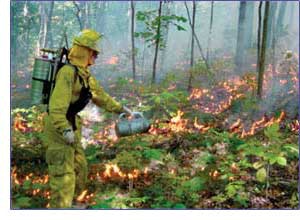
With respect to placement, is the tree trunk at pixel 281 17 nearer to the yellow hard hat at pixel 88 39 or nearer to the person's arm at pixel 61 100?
the yellow hard hat at pixel 88 39

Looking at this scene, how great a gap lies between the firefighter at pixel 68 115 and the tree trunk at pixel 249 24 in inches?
81.1

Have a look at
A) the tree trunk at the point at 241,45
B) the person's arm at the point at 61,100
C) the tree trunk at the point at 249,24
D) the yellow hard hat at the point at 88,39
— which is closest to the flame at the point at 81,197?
the person's arm at the point at 61,100

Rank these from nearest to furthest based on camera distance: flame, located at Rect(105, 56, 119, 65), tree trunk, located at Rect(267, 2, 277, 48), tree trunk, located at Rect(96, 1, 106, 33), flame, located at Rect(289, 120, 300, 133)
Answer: flame, located at Rect(105, 56, 119, 65), flame, located at Rect(289, 120, 300, 133), tree trunk, located at Rect(96, 1, 106, 33), tree trunk, located at Rect(267, 2, 277, 48)

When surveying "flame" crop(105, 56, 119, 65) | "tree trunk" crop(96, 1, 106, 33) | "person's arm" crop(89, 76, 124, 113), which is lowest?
"person's arm" crop(89, 76, 124, 113)

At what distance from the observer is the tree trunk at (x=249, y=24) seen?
593 centimetres

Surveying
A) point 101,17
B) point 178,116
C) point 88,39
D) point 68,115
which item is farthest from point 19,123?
point 178,116

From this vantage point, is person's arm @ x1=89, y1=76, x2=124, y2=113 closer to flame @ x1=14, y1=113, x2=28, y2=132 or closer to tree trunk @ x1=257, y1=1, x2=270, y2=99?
flame @ x1=14, y1=113, x2=28, y2=132

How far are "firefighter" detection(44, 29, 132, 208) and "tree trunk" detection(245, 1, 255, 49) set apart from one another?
2.06 meters

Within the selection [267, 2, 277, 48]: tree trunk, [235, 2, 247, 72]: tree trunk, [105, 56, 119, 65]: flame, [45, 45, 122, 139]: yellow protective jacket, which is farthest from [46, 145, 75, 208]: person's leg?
[267, 2, 277, 48]: tree trunk

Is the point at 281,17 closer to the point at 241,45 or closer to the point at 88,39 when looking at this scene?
the point at 241,45

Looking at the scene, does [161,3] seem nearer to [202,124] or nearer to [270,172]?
[202,124]

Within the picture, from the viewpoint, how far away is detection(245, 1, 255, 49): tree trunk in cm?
593

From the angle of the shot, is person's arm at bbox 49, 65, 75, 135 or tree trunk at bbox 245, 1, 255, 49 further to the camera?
tree trunk at bbox 245, 1, 255, 49

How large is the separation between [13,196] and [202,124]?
242cm
